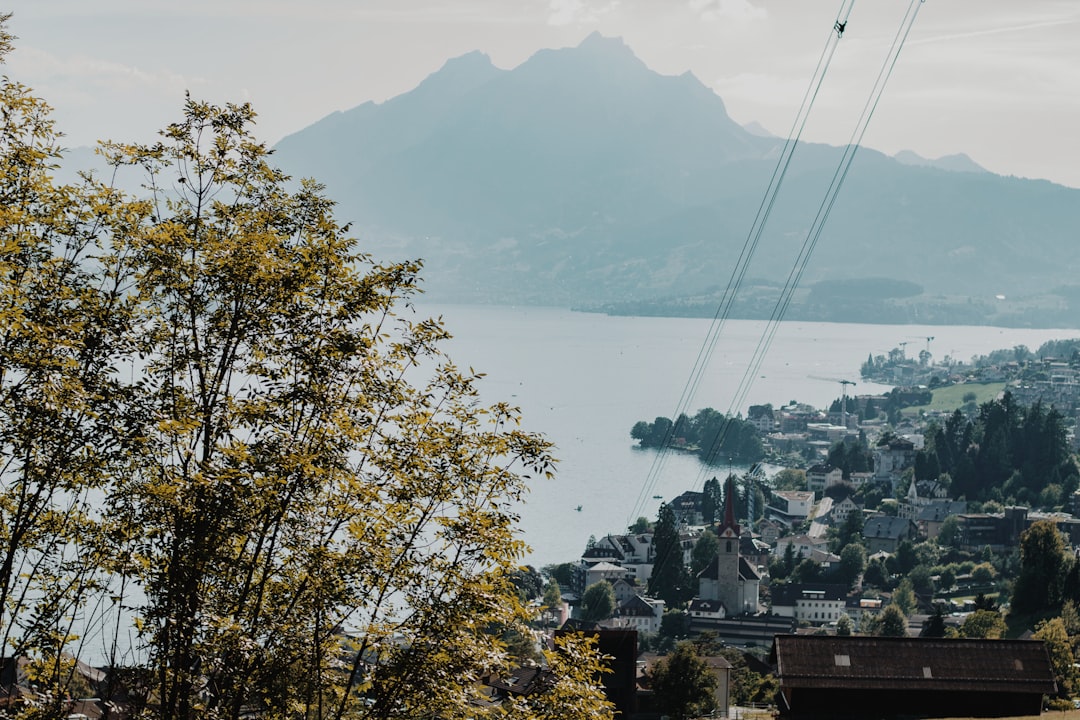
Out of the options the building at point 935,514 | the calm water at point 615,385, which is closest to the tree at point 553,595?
the calm water at point 615,385

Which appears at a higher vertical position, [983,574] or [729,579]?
[983,574]

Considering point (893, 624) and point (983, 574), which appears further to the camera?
point (983, 574)

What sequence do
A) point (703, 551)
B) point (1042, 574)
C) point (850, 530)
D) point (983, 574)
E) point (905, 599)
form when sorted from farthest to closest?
point (850, 530) → point (703, 551) → point (983, 574) → point (905, 599) → point (1042, 574)

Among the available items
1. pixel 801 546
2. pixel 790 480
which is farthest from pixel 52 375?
pixel 790 480

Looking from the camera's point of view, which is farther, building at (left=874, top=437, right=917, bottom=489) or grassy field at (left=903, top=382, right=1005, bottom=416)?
grassy field at (left=903, top=382, right=1005, bottom=416)

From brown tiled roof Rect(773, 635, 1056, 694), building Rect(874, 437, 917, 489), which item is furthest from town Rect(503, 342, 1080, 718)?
building Rect(874, 437, 917, 489)

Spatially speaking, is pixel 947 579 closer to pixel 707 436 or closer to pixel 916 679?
pixel 916 679

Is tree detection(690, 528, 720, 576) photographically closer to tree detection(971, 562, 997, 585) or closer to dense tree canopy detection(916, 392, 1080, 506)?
tree detection(971, 562, 997, 585)
